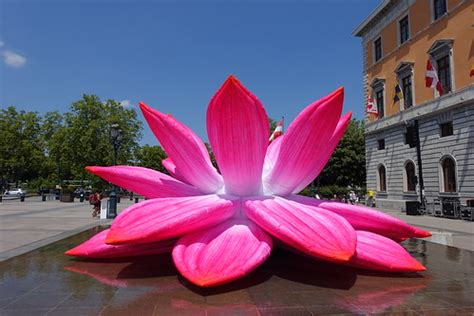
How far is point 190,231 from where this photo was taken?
4.69m

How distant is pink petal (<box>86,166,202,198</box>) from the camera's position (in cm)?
567

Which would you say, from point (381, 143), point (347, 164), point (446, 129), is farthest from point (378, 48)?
point (347, 164)

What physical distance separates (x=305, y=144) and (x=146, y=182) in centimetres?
236

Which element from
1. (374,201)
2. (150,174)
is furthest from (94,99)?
(150,174)

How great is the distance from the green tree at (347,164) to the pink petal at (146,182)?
4122cm

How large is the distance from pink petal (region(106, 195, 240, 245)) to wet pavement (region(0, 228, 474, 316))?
1.99ft

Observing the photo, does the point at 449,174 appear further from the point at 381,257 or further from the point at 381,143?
the point at 381,257

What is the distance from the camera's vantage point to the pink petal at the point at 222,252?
4035 mm

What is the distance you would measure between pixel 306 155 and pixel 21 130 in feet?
181

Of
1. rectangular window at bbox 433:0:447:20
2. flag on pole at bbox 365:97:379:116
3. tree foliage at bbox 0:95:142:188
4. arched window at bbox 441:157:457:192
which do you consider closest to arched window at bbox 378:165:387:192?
flag on pole at bbox 365:97:379:116

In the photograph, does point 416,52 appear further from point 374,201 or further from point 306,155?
point 306,155

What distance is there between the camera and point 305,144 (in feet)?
16.7

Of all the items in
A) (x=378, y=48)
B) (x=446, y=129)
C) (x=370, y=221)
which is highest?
(x=378, y=48)

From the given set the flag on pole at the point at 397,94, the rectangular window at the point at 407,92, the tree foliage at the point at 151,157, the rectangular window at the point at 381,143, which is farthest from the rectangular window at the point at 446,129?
the tree foliage at the point at 151,157
